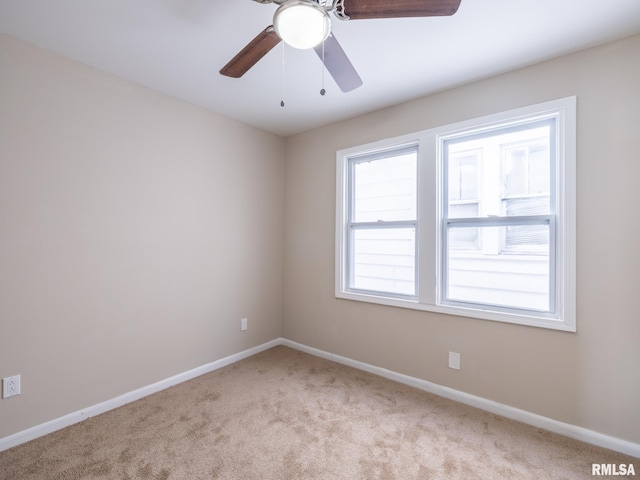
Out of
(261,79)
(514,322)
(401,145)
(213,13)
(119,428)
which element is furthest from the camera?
(401,145)

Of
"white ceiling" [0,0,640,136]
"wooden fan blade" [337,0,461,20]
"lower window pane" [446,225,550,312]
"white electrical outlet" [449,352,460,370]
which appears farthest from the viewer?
"white electrical outlet" [449,352,460,370]

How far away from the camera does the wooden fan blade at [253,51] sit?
1436 mm

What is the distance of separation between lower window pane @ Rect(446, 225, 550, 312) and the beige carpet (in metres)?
0.86

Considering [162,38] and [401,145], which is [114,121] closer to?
[162,38]

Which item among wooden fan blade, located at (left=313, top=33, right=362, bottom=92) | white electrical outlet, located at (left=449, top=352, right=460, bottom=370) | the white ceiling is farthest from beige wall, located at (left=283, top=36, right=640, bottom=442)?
wooden fan blade, located at (left=313, top=33, right=362, bottom=92)

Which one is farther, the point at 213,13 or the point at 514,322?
the point at 514,322

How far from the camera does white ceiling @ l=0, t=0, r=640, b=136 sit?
1.65m

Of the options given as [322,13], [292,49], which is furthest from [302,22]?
[292,49]

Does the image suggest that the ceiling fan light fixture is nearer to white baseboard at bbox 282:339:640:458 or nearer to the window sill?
the window sill

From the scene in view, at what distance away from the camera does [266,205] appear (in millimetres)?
3521

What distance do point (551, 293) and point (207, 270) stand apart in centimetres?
282

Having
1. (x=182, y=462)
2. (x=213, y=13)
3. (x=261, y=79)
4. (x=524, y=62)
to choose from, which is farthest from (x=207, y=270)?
(x=524, y=62)

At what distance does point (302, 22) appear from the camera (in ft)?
4.11

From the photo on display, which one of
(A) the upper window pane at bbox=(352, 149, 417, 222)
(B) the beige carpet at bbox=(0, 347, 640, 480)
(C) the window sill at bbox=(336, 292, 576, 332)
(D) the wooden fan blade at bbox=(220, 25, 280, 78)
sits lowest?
(B) the beige carpet at bbox=(0, 347, 640, 480)
